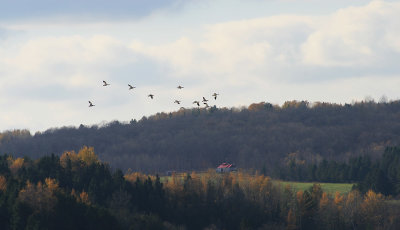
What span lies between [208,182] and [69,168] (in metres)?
28.1

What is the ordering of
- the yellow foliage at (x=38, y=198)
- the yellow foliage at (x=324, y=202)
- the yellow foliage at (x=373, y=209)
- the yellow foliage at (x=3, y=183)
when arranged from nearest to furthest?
the yellow foliage at (x=38, y=198)
the yellow foliage at (x=3, y=183)
the yellow foliage at (x=373, y=209)
the yellow foliage at (x=324, y=202)

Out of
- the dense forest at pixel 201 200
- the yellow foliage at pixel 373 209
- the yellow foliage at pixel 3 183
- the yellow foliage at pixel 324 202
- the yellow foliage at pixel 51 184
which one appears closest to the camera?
the yellow foliage at pixel 51 184

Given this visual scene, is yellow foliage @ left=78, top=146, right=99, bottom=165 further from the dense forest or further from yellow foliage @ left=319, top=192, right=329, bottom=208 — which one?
yellow foliage @ left=319, top=192, right=329, bottom=208

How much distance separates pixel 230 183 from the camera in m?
170

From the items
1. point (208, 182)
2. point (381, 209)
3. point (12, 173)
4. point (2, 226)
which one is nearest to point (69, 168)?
point (12, 173)

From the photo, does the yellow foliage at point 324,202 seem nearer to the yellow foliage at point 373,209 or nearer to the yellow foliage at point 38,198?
the yellow foliage at point 373,209

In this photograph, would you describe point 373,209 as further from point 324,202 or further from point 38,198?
point 38,198

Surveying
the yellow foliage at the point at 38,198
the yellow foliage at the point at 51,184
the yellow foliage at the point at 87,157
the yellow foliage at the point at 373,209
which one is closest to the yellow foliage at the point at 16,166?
the yellow foliage at the point at 87,157

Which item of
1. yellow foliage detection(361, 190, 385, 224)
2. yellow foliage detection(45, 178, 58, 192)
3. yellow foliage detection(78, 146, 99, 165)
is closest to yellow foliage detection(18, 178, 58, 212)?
yellow foliage detection(45, 178, 58, 192)

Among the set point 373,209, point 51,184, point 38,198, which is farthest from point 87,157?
point 373,209

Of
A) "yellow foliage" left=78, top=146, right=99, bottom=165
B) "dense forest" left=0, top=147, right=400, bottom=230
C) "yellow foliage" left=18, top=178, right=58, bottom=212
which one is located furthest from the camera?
"yellow foliage" left=78, top=146, right=99, bottom=165

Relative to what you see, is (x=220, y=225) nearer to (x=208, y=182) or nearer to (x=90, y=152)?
(x=208, y=182)

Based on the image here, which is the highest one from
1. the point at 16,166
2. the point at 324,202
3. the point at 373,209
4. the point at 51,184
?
the point at 16,166

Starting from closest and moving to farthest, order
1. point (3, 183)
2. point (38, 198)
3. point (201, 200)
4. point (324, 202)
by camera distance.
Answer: point (38, 198), point (3, 183), point (201, 200), point (324, 202)
